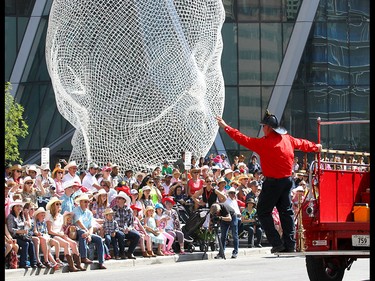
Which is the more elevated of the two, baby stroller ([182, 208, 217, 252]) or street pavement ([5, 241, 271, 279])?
baby stroller ([182, 208, 217, 252])

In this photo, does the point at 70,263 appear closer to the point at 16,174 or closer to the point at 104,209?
the point at 104,209

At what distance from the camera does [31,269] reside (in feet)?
65.9

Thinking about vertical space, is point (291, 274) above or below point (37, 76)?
below

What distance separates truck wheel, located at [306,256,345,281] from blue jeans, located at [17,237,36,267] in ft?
21.0

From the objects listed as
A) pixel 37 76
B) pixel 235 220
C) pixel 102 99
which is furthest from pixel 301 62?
pixel 235 220

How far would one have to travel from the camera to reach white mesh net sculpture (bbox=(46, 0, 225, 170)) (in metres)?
30.9

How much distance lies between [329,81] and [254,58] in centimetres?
335

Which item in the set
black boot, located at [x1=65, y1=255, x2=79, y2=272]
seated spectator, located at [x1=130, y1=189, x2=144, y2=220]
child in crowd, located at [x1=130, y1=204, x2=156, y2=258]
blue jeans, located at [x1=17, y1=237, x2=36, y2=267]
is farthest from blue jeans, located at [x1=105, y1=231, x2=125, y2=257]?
blue jeans, located at [x1=17, y1=237, x2=36, y2=267]

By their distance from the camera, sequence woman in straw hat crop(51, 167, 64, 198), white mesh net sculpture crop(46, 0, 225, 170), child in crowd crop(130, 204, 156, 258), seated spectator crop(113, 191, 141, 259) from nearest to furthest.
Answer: seated spectator crop(113, 191, 141, 259) < child in crowd crop(130, 204, 156, 258) < woman in straw hat crop(51, 167, 64, 198) < white mesh net sculpture crop(46, 0, 225, 170)

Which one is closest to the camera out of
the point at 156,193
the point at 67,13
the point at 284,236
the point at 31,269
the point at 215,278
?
the point at 284,236

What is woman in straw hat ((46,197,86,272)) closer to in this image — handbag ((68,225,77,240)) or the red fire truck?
handbag ((68,225,77,240))

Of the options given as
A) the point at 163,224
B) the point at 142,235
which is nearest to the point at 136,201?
the point at 163,224

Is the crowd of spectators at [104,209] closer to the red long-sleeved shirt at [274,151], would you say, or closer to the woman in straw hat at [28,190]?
the woman in straw hat at [28,190]

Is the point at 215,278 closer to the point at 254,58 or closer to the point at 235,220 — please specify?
the point at 235,220
